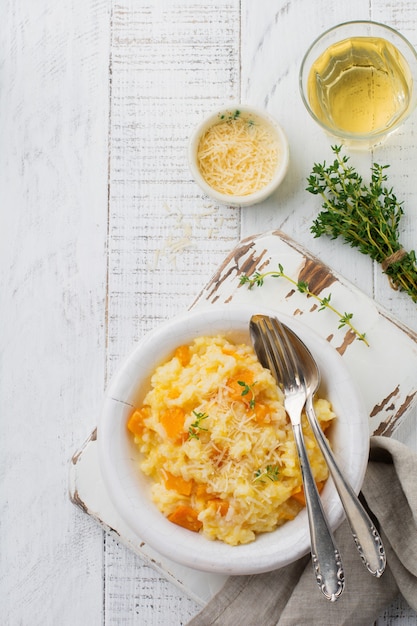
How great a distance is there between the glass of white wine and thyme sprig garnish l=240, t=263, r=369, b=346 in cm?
47

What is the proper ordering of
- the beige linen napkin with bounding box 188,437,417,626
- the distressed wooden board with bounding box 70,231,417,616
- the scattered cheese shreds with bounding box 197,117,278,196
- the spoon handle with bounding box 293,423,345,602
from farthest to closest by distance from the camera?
the scattered cheese shreds with bounding box 197,117,278,196 < the distressed wooden board with bounding box 70,231,417,616 < the beige linen napkin with bounding box 188,437,417,626 < the spoon handle with bounding box 293,423,345,602

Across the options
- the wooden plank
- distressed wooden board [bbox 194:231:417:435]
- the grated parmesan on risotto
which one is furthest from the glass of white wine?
the grated parmesan on risotto

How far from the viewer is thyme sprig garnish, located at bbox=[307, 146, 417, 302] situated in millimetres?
2314

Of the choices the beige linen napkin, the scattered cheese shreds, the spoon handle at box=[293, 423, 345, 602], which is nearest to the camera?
the spoon handle at box=[293, 423, 345, 602]

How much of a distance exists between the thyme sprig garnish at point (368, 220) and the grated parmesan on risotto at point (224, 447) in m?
0.56

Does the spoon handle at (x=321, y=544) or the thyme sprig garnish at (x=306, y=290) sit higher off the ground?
the thyme sprig garnish at (x=306, y=290)

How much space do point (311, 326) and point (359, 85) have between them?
30.9 inches

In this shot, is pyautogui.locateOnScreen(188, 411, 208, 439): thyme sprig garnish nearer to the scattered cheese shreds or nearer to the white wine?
the scattered cheese shreds

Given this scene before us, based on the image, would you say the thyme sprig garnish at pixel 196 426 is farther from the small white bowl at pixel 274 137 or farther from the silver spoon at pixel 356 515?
the small white bowl at pixel 274 137

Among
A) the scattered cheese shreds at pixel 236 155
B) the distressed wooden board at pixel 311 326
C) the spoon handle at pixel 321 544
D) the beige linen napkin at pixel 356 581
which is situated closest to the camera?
the spoon handle at pixel 321 544

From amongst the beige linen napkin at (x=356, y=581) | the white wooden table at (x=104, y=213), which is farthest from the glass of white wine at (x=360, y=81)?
the beige linen napkin at (x=356, y=581)

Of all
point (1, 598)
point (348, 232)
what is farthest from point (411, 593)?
point (1, 598)

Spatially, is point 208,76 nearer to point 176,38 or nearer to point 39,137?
point 176,38

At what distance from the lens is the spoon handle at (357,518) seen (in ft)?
6.11
